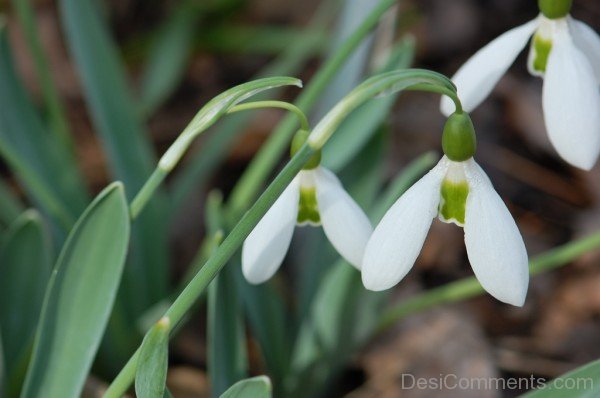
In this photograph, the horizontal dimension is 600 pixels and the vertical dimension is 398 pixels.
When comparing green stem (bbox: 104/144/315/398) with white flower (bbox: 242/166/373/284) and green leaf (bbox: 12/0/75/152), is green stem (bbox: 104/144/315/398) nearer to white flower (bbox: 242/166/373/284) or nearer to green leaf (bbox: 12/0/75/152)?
white flower (bbox: 242/166/373/284)

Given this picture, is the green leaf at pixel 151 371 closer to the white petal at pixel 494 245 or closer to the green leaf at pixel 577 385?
the white petal at pixel 494 245

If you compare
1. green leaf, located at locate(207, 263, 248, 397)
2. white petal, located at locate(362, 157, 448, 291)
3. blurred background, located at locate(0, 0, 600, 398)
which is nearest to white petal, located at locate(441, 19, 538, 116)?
white petal, located at locate(362, 157, 448, 291)

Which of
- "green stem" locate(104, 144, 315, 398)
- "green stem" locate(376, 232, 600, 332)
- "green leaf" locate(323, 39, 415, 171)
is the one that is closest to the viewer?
"green stem" locate(104, 144, 315, 398)

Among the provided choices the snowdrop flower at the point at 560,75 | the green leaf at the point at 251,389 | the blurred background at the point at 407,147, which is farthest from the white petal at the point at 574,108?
the blurred background at the point at 407,147

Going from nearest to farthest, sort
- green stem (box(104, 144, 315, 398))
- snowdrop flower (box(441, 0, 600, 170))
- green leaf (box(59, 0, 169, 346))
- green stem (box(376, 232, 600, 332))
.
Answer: green stem (box(104, 144, 315, 398)), snowdrop flower (box(441, 0, 600, 170)), green stem (box(376, 232, 600, 332)), green leaf (box(59, 0, 169, 346))

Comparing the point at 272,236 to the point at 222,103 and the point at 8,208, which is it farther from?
the point at 8,208

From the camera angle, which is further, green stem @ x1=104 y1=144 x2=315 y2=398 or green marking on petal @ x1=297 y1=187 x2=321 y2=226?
green marking on petal @ x1=297 y1=187 x2=321 y2=226
